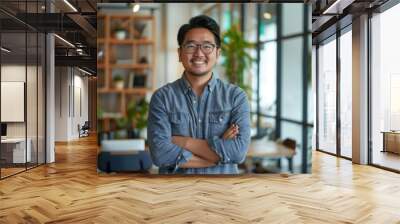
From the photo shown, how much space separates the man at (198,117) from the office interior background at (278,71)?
0.69 ft

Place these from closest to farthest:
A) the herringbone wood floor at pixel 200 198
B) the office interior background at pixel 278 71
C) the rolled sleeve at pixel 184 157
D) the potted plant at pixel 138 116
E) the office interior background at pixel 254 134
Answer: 1. the herringbone wood floor at pixel 200 198
2. the office interior background at pixel 254 134
3. the rolled sleeve at pixel 184 157
4. the potted plant at pixel 138 116
5. the office interior background at pixel 278 71

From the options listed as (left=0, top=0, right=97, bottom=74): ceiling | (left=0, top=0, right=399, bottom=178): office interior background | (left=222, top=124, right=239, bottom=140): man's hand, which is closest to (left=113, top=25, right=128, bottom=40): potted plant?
(left=0, top=0, right=399, bottom=178): office interior background

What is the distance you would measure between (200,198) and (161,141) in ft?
3.69

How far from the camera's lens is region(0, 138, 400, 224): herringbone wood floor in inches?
160

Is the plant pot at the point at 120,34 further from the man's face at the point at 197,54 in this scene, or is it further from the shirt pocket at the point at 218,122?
the shirt pocket at the point at 218,122

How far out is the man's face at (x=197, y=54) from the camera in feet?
18.9

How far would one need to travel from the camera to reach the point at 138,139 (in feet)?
19.4

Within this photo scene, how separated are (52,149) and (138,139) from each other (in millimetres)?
3448

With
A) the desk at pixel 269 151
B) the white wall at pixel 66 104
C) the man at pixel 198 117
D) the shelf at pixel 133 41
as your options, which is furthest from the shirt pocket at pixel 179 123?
the white wall at pixel 66 104

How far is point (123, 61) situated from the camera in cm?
592

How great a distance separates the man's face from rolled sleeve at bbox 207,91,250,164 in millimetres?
635

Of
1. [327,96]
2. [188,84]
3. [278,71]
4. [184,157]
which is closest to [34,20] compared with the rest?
[188,84]

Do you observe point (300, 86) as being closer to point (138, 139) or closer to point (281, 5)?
point (281, 5)

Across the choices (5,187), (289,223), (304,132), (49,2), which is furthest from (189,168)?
(49,2)
